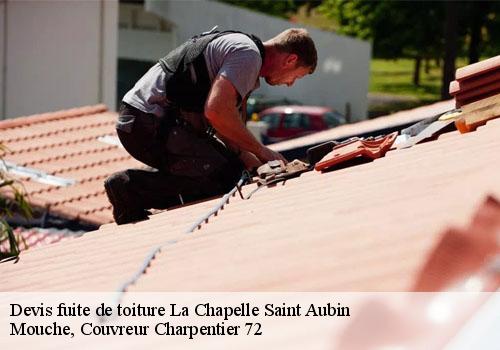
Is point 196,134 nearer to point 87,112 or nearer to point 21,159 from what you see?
point 21,159

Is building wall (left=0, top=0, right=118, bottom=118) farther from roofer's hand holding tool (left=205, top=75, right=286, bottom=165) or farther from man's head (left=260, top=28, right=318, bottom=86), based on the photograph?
roofer's hand holding tool (left=205, top=75, right=286, bottom=165)

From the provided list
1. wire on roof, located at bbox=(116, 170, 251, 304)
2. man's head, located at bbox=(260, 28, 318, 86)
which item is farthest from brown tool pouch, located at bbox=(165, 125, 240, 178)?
man's head, located at bbox=(260, 28, 318, 86)

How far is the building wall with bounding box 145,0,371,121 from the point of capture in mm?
35656

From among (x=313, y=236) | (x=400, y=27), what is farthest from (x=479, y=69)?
(x=400, y=27)

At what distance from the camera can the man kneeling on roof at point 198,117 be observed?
19.4 ft

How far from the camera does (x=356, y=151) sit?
5871 mm

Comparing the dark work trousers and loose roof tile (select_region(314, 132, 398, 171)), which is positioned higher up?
loose roof tile (select_region(314, 132, 398, 171))

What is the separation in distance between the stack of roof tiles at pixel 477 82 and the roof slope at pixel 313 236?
0.38 metres

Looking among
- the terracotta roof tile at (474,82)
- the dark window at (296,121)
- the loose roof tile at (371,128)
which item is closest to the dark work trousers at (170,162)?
the terracotta roof tile at (474,82)

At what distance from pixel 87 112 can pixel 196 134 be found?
22.2ft

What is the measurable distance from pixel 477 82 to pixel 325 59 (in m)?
30.5

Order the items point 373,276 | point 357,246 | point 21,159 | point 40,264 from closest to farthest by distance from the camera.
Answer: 1. point 373,276
2. point 357,246
3. point 40,264
4. point 21,159

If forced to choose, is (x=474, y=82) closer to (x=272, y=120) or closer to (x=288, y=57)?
(x=288, y=57)

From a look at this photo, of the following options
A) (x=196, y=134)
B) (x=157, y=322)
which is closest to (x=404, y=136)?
(x=196, y=134)
